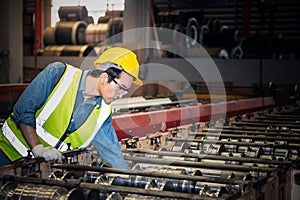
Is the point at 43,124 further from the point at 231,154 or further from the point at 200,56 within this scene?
the point at 200,56

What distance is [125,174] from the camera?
244 cm

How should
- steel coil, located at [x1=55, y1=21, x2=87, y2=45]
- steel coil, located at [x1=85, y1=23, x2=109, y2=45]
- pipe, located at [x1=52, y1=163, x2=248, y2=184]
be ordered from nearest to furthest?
1. pipe, located at [x1=52, y1=163, x2=248, y2=184]
2. steel coil, located at [x1=85, y1=23, x2=109, y2=45]
3. steel coil, located at [x1=55, y1=21, x2=87, y2=45]

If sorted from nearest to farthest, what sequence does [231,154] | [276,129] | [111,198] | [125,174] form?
[111,198] < [125,174] < [231,154] < [276,129]

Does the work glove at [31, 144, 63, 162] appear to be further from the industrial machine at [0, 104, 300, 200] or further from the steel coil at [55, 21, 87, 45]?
the steel coil at [55, 21, 87, 45]

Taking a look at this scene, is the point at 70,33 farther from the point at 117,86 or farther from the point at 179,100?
the point at 117,86

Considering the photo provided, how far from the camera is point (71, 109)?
132 inches

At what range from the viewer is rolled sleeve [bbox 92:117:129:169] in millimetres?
2982

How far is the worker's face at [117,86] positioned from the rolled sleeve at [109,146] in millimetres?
261

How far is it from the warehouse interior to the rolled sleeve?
2.6 inches

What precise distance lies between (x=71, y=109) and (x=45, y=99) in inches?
9.5

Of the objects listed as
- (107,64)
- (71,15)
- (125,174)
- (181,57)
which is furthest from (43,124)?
(71,15)

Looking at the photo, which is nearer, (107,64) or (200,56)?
(107,64)

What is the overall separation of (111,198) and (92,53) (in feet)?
26.2

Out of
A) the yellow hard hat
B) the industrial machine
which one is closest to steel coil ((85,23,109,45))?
the industrial machine
